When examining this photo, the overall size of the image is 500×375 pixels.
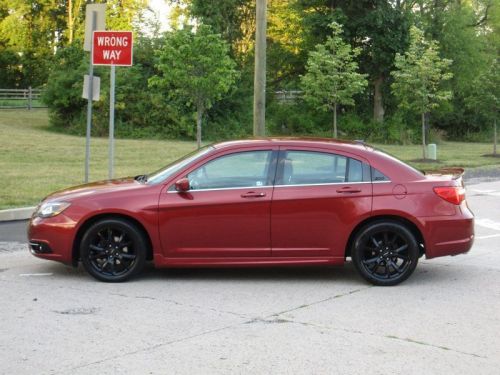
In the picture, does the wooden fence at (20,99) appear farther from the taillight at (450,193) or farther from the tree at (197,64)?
the taillight at (450,193)

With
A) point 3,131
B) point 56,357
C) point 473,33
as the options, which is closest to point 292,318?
point 56,357

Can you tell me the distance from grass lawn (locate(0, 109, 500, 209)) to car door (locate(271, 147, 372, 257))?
669cm

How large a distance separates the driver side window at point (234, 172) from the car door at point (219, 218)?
10 mm

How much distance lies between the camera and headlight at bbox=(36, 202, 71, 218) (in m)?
7.48

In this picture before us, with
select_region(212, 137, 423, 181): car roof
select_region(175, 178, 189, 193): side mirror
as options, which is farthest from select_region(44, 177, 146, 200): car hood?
select_region(212, 137, 423, 181): car roof

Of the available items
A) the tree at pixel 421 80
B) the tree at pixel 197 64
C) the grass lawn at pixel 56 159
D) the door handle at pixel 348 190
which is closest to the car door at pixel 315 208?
the door handle at pixel 348 190

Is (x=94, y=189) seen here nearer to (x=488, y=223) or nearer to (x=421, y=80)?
(x=488, y=223)

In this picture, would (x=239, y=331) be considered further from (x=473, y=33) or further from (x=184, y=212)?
(x=473, y=33)

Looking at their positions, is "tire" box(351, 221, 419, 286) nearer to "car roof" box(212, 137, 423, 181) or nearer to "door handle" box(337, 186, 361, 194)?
"door handle" box(337, 186, 361, 194)

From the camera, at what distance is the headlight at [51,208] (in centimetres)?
748

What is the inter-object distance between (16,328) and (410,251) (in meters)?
3.89

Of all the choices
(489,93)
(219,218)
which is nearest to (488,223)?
(219,218)

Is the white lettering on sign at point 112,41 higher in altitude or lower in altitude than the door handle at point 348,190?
higher

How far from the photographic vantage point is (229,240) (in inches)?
292
